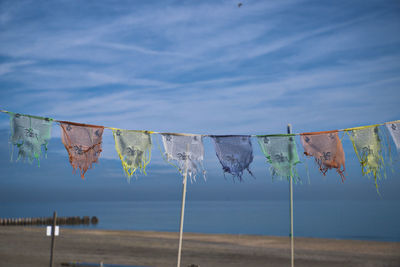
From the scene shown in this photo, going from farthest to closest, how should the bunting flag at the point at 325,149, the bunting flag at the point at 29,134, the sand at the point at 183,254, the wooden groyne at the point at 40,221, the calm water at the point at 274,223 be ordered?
the calm water at the point at 274,223, the wooden groyne at the point at 40,221, the sand at the point at 183,254, the bunting flag at the point at 325,149, the bunting flag at the point at 29,134

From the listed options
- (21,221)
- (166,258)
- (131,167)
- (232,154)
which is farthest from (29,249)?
(21,221)

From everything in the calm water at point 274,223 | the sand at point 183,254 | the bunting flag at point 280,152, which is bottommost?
the calm water at point 274,223

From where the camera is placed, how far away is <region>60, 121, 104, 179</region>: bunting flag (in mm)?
10662

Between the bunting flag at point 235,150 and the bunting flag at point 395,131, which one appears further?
the bunting flag at point 235,150

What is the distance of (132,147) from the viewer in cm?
1125

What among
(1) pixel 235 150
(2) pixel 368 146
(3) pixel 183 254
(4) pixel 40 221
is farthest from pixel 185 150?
(4) pixel 40 221

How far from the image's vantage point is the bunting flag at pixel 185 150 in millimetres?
11367

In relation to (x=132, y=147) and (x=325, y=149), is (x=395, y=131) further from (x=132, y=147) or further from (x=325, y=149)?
(x=132, y=147)

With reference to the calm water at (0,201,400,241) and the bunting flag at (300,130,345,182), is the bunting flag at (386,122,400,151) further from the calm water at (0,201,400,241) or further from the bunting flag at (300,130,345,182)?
the calm water at (0,201,400,241)

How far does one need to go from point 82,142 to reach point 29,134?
127 cm

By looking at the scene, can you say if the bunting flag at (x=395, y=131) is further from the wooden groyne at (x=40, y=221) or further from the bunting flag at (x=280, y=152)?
the wooden groyne at (x=40, y=221)

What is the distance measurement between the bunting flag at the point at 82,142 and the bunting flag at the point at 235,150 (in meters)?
3.13

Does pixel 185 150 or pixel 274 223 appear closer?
pixel 185 150

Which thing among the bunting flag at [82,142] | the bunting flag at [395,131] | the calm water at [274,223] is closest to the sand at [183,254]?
the bunting flag at [82,142]
